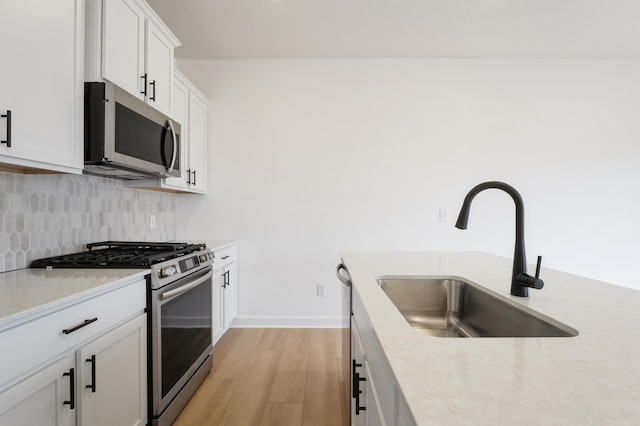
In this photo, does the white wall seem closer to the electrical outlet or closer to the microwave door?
the electrical outlet

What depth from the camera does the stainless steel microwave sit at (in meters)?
1.60

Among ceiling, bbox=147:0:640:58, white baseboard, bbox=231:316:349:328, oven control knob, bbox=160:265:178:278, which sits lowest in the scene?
white baseboard, bbox=231:316:349:328

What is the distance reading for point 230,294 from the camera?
3.21 meters

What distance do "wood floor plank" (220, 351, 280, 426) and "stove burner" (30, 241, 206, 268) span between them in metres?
0.94

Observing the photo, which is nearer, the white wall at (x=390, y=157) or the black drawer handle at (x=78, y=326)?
the black drawer handle at (x=78, y=326)

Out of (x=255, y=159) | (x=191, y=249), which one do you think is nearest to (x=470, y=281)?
(x=191, y=249)

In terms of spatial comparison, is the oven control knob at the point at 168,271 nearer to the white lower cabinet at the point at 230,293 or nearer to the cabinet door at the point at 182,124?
the cabinet door at the point at 182,124

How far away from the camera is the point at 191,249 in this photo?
222 cm

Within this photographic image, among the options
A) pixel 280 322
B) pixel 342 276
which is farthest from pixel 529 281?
pixel 280 322

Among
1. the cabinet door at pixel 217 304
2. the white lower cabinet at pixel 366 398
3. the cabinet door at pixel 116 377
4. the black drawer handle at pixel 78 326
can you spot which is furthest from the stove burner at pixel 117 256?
the white lower cabinet at pixel 366 398

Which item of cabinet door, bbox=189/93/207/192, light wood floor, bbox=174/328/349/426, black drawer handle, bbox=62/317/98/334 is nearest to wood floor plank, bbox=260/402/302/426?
light wood floor, bbox=174/328/349/426

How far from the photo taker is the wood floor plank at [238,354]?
2469 mm

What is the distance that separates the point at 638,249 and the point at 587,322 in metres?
3.64

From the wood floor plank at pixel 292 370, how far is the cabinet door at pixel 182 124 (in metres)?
1.60
